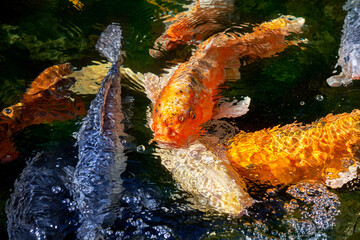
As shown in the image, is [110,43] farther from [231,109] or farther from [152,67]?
[231,109]

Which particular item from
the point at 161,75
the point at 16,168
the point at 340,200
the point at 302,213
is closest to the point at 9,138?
the point at 16,168

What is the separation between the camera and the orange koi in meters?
3.10

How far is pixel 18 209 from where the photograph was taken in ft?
8.09

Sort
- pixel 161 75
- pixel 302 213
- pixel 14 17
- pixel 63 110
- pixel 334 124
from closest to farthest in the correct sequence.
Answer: pixel 302 213
pixel 334 124
pixel 63 110
pixel 161 75
pixel 14 17

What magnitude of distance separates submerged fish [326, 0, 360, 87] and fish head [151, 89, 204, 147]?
4.64 feet

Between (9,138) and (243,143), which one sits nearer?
(243,143)

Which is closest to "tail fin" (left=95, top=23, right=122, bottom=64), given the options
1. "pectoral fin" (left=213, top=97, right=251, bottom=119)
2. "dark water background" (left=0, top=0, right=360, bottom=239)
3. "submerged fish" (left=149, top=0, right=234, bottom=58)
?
"dark water background" (left=0, top=0, right=360, bottom=239)

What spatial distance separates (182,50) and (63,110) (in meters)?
1.34

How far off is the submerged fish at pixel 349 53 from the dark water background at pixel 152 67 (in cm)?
7

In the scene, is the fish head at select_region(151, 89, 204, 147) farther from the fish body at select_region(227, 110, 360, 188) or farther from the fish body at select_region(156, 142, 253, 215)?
the fish body at select_region(227, 110, 360, 188)

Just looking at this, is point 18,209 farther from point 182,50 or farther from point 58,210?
point 182,50

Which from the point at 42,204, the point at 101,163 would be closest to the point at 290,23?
the point at 101,163

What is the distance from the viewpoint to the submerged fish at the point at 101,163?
7.97 feet

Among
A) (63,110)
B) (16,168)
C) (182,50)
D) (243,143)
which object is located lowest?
(16,168)
